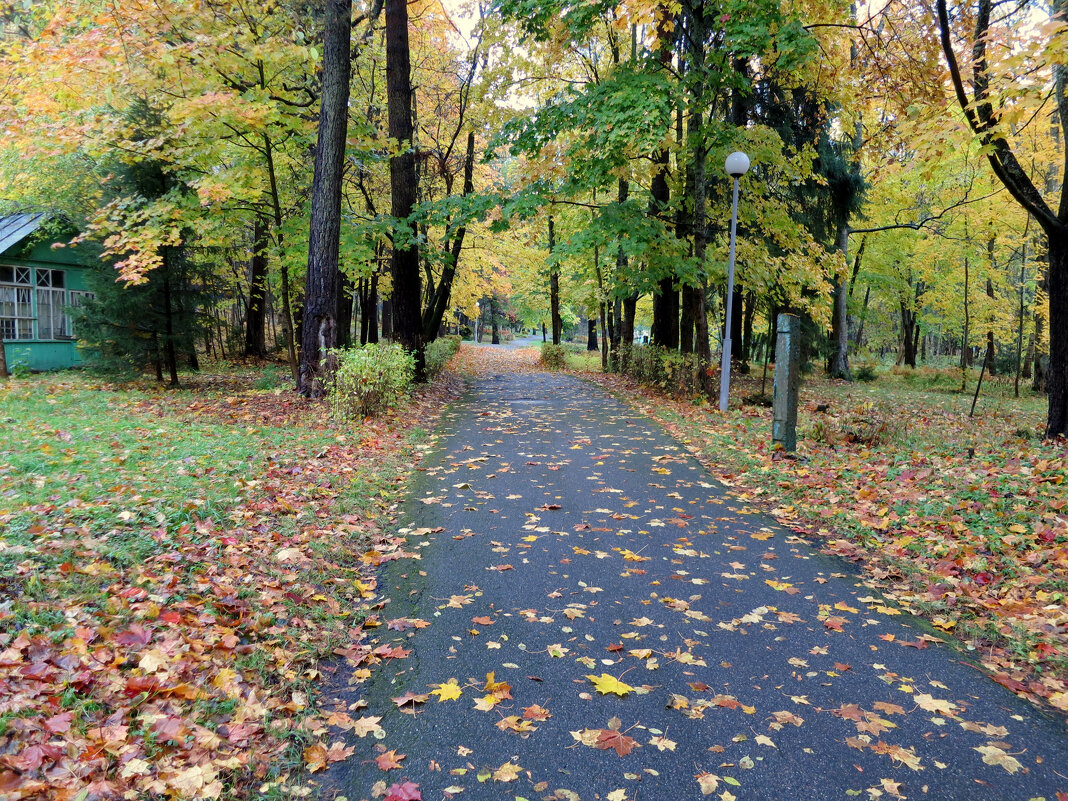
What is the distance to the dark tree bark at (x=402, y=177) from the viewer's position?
1288 cm

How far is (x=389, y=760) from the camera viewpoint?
2.49m

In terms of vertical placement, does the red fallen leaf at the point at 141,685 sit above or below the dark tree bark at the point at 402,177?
below

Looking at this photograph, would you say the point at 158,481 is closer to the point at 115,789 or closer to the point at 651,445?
the point at 115,789

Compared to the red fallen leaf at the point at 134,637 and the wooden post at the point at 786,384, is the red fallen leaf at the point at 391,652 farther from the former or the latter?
the wooden post at the point at 786,384

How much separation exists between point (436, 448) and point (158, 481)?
3.85 meters

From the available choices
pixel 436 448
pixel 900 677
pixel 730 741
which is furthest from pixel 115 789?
pixel 436 448

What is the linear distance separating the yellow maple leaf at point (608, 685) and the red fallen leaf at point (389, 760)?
1018 mm

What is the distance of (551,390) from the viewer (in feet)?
55.6

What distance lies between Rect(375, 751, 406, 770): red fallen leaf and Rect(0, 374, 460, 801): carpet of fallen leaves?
0.65ft

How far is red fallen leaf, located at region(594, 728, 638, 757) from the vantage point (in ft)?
8.44

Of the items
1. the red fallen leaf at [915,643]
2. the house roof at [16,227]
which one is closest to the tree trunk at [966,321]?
the red fallen leaf at [915,643]

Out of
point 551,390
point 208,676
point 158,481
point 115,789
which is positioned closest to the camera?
point 115,789

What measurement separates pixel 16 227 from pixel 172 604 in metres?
19.6

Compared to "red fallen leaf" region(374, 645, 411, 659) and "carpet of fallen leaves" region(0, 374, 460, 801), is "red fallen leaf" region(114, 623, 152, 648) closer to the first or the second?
"carpet of fallen leaves" region(0, 374, 460, 801)
